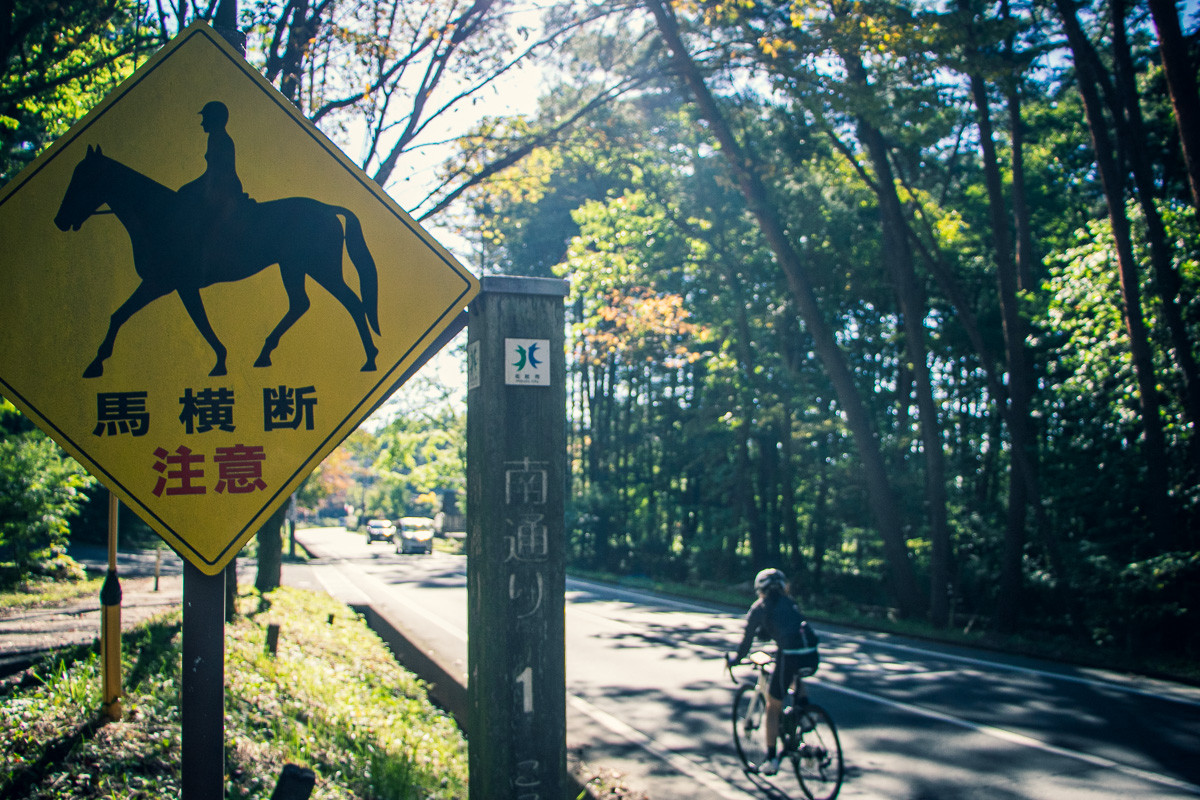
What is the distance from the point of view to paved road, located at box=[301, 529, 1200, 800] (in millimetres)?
6754

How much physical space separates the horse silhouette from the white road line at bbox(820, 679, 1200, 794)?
284 inches

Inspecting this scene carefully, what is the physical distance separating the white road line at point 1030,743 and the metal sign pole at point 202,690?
705 cm

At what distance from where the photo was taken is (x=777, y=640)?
669 cm

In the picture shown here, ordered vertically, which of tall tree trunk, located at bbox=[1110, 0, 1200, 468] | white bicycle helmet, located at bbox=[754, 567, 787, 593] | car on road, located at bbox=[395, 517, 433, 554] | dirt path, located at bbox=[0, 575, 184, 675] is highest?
tall tree trunk, located at bbox=[1110, 0, 1200, 468]

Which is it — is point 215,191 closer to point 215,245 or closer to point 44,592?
point 215,245

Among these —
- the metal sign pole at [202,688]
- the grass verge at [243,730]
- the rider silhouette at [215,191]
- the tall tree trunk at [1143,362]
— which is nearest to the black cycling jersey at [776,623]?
the grass verge at [243,730]

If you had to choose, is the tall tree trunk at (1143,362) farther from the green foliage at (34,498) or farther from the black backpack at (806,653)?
the green foliage at (34,498)

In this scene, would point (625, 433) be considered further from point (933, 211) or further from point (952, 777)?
point (952, 777)

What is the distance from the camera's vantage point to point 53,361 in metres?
2.26

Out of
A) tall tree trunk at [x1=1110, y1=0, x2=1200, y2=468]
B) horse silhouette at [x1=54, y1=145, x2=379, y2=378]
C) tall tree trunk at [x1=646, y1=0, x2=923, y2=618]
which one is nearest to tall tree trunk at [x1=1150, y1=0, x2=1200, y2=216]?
tall tree trunk at [x1=1110, y1=0, x2=1200, y2=468]

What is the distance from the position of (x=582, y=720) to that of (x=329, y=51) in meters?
8.82

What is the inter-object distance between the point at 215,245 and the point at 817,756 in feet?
18.8

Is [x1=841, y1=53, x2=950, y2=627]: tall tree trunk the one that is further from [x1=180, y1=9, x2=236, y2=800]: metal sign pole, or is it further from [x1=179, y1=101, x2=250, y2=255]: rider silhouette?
[x1=180, y1=9, x2=236, y2=800]: metal sign pole

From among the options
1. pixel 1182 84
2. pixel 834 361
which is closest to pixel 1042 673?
pixel 1182 84
